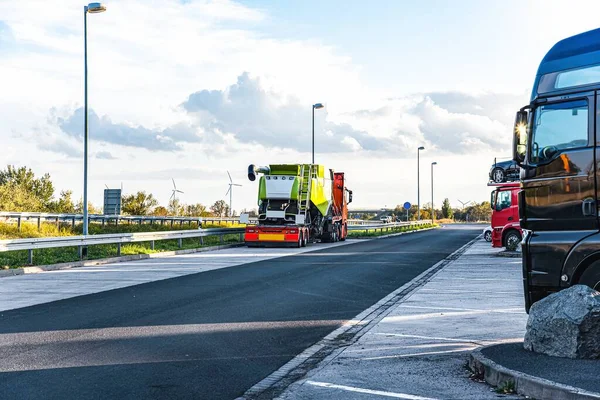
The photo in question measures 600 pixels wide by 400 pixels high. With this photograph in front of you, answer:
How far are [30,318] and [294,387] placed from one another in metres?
5.76

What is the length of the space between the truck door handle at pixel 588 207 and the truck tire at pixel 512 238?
19.5 meters

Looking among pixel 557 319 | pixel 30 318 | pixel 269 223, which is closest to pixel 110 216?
pixel 269 223

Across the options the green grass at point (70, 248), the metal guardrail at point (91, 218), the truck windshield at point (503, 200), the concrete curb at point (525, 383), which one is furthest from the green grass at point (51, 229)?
the concrete curb at point (525, 383)

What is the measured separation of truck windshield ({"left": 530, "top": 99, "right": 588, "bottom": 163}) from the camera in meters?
8.85

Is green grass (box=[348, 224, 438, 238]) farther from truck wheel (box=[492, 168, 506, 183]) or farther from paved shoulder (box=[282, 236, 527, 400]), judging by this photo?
paved shoulder (box=[282, 236, 527, 400])

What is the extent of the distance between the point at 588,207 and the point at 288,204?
2442cm

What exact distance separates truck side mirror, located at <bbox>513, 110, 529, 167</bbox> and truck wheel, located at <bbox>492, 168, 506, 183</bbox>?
2105cm

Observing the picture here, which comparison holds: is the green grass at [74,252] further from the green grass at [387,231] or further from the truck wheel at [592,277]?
the green grass at [387,231]

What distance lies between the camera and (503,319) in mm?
10859

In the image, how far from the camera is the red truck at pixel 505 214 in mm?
28072

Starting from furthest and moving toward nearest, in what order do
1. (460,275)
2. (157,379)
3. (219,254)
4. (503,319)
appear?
1. (219,254)
2. (460,275)
3. (503,319)
4. (157,379)

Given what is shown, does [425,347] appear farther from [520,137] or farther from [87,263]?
[87,263]

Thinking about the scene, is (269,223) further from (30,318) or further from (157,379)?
(157,379)

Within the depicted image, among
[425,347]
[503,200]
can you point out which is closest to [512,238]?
[503,200]
